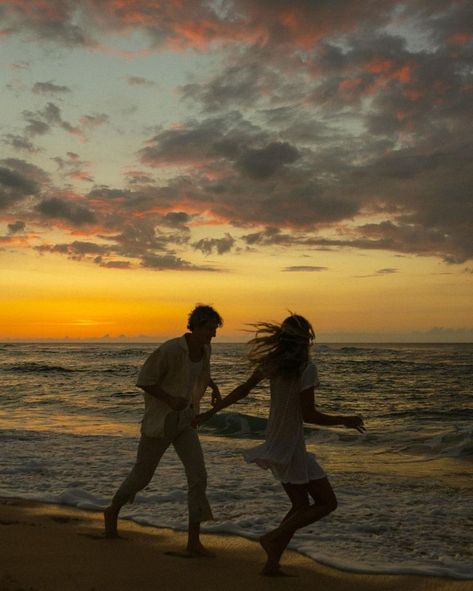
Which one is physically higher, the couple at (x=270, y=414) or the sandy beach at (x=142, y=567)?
the couple at (x=270, y=414)

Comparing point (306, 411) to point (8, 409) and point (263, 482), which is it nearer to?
point (263, 482)

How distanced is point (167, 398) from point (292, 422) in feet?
3.78

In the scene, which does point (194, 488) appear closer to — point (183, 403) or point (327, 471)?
point (183, 403)

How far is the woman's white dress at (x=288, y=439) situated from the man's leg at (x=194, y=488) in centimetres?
85

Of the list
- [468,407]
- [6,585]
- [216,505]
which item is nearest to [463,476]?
[216,505]

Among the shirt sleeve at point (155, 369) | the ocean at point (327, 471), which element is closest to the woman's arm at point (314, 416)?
the ocean at point (327, 471)

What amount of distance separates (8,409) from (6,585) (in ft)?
51.7

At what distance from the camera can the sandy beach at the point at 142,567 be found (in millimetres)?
4465

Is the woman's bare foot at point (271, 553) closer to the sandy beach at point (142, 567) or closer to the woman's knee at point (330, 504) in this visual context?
the sandy beach at point (142, 567)

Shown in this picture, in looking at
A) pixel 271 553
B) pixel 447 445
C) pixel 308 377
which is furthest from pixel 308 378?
pixel 447 445

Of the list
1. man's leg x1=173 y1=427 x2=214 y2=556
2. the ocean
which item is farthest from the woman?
man's leg x1=173 y1=427 x2=214 y2=556

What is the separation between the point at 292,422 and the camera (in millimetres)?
4551

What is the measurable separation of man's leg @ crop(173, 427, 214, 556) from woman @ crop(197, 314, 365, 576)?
2.52ft

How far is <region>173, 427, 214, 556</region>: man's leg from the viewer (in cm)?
522
